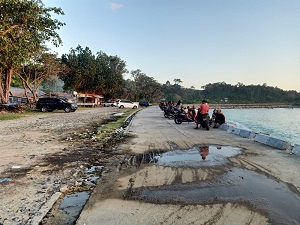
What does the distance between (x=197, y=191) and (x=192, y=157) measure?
124 inches

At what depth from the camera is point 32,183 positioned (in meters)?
5.28

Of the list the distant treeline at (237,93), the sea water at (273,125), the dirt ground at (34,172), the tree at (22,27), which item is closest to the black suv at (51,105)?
the tree at (22,27)

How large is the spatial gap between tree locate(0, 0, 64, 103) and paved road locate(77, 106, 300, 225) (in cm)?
1948

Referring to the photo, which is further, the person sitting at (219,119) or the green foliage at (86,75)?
the green foliage at (86,75)

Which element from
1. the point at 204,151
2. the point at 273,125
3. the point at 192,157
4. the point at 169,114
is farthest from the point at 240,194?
the point at 273,125

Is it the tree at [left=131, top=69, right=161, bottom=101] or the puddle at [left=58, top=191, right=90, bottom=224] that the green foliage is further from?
the puddle at [left=58, top=191, right=90, bottom=224]

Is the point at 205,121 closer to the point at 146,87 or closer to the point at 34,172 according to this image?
the point at 34,172

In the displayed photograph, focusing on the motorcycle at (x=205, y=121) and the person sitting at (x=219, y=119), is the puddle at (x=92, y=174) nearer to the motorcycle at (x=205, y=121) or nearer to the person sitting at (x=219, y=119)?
the motorcycle at (x=205, y=121)

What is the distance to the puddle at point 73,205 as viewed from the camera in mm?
3917

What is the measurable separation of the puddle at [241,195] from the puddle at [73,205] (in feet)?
3.20

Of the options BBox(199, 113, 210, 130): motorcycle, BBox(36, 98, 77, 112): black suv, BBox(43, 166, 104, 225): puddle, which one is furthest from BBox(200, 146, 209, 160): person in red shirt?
BBox(36, 98, 77, 112): black suv

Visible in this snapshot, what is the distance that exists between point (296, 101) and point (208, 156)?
152 m

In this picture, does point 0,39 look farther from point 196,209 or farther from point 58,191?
point 196,209

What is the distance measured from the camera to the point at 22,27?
2533 centimetres
